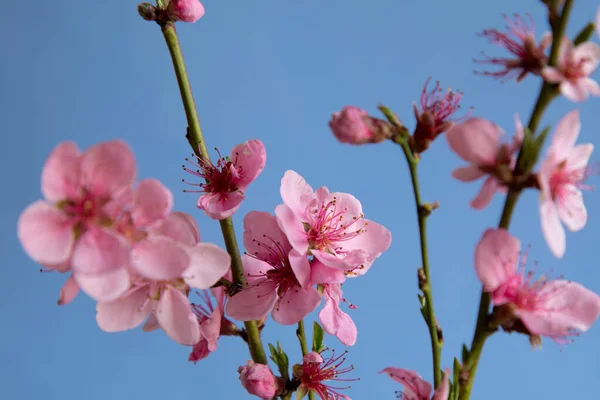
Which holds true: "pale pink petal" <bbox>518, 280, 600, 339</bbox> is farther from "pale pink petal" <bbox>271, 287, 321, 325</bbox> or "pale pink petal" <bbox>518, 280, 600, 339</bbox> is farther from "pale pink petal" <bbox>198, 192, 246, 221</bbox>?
"pale pink petal" <bbox>198, 192, 246, 221</bbox>

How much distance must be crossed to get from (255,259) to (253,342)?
13cm

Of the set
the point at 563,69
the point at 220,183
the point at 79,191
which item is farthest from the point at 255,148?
the point at 563,69

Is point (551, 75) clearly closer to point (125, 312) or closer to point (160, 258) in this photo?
point (160, 258)

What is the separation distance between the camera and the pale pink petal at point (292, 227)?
1001 millimetres

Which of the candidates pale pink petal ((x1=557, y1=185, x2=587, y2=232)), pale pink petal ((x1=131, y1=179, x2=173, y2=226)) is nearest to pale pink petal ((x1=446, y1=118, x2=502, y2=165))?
pale pink petal ((x1=557, y1=185, x2=587, y2=232))

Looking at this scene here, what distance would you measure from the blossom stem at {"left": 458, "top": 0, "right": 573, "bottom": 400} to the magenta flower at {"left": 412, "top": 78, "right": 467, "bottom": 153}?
0.40 feet

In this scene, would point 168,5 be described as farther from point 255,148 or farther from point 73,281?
point 73,281

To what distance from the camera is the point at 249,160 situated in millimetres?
1132

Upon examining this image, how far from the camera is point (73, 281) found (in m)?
0.86

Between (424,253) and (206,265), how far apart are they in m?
0.28

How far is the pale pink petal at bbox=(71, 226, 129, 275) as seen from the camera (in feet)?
2.55

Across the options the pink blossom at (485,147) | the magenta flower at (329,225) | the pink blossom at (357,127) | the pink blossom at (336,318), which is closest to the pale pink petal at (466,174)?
the pink blossom at (485,147)

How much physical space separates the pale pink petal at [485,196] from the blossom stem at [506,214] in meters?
0.03

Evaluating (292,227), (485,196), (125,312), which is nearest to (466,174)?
(485,196)
